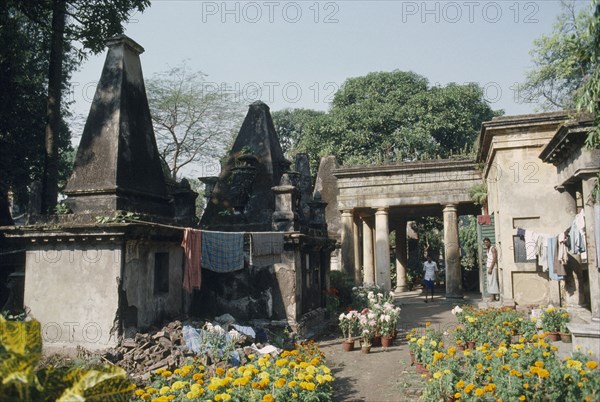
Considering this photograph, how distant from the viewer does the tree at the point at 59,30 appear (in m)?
15.2

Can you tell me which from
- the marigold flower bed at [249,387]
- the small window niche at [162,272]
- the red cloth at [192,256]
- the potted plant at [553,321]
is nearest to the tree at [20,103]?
the small window niche at [162,272]

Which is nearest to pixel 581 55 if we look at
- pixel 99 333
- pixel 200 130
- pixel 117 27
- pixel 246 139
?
pixel 99 333

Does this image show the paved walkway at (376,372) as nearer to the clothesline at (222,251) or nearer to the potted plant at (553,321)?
the potted plant at (553,321)

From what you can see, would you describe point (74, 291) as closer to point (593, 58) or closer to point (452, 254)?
point (593, 58)

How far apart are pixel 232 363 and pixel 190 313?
352cm

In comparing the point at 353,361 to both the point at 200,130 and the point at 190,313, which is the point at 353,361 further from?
the point at 200,130

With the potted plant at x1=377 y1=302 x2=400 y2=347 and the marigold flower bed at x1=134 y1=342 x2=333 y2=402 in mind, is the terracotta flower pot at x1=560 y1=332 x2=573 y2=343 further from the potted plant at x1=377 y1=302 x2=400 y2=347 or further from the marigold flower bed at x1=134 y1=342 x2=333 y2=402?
the marigold flower bed at x1=134 y1=342 x2=333 y2=402

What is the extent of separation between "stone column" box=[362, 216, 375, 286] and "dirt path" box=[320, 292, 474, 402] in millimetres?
8302

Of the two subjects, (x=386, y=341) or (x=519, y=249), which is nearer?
(x=386, y=341)

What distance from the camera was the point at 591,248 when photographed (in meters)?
9.84

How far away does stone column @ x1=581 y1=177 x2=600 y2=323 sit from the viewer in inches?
379

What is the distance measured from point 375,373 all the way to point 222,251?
14.7ft

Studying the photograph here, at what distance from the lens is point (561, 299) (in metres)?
13.5

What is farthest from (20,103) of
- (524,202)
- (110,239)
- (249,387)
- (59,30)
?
(524,202)
